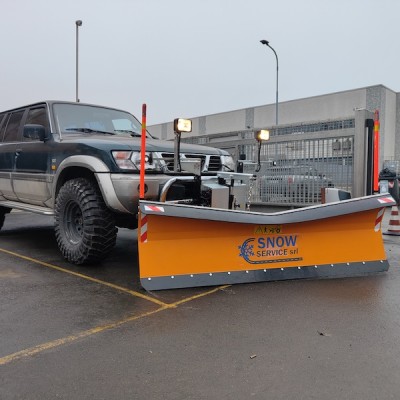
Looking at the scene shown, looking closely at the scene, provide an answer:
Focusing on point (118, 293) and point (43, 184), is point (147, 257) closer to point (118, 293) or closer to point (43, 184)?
point (118, 293)

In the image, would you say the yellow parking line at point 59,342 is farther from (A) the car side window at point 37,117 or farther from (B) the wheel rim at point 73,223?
(A) the car side window at point 37,117

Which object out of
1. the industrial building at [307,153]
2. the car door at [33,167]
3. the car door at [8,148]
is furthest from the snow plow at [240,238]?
the car door at [8,148]

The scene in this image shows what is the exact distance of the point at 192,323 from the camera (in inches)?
132

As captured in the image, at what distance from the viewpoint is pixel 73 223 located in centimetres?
506

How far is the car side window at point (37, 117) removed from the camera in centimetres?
585

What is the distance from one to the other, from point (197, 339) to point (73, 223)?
2606 millimetres

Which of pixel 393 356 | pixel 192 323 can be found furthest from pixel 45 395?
pixel 393 356

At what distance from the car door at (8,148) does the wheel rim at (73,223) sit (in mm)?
2001

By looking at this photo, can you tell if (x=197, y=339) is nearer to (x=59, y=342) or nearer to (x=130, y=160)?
(x=59, y=342)

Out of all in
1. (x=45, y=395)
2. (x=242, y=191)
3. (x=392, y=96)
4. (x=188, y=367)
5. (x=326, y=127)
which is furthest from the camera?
(x=392, y=96)

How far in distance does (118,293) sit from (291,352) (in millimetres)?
1923

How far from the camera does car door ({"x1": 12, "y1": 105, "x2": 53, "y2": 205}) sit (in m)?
5.61

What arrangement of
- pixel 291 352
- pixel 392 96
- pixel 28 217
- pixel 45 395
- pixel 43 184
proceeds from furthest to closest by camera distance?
pixel 392 96, pixel 28 217, pixel 43 184, pixel 291 352, pixel 45 395

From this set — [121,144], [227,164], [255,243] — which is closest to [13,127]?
[121,144]
